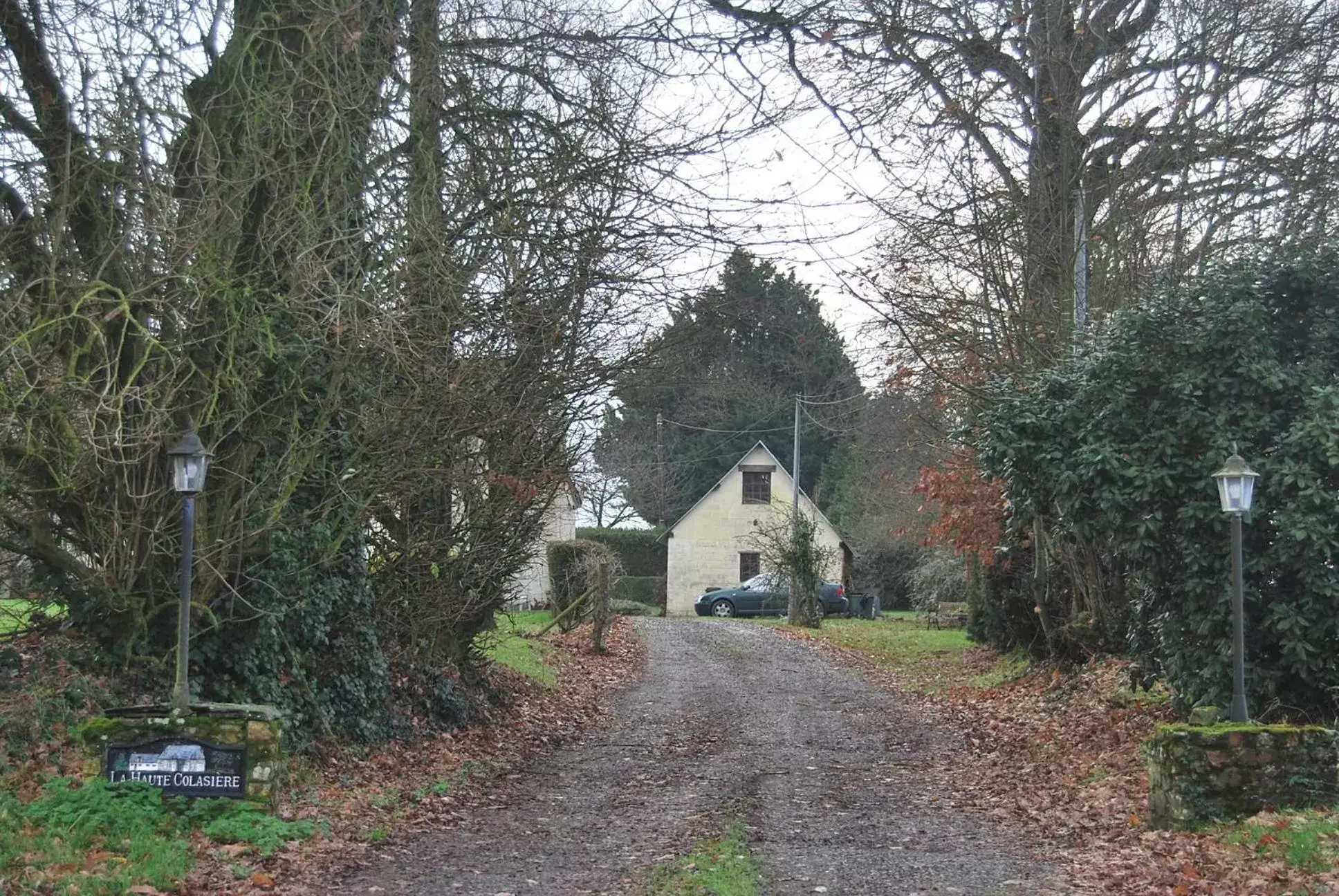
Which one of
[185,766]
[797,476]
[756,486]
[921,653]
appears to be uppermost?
[756,486]

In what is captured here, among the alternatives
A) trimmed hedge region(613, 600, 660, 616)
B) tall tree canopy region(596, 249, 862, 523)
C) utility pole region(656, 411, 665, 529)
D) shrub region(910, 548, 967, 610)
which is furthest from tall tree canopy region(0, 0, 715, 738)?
utility pole region(656, 411, 665, 529)

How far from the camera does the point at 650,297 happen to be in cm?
1270

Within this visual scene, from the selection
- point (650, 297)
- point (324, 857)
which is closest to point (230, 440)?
point (324, 857)

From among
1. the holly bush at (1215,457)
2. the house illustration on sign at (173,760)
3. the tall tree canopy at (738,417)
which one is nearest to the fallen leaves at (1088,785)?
the holly bush at (1215,457)

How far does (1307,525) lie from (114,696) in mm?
9027

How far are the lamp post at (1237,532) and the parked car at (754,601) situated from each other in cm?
2888

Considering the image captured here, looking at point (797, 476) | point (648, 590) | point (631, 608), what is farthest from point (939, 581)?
point (648, 590)

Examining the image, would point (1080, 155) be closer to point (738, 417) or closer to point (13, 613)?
point (13, 613)

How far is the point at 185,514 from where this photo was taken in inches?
339

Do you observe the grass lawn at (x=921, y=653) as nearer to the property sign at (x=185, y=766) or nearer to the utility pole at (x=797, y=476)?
the utility pole at (x=797, y=476)

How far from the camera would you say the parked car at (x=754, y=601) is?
127ft

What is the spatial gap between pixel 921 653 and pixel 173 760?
18.3 metres

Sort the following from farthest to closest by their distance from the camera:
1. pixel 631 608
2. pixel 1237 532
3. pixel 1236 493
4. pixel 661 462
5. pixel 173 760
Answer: pixel 661 462 < pixel 631 608 < pixel 1237 532 < pixel 1236 493 < pixel 173 760

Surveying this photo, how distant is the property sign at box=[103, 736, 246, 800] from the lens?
26.7 feet
